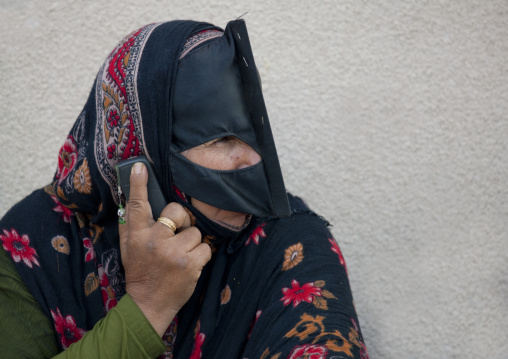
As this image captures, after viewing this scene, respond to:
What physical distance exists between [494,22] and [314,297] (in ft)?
5.85

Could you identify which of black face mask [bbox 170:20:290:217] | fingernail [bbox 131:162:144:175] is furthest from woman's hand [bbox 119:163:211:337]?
black face mask [bbox 170:20:290:217]

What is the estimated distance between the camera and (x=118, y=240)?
64.7 inches

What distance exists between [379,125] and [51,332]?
1645mm

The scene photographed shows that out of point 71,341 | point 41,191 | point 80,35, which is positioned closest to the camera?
point 71,341

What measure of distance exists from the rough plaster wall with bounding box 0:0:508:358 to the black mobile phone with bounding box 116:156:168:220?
3.42 feet

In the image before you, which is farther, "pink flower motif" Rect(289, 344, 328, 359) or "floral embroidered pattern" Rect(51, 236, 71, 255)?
"floral embroidered pattern" Rect(51, 236, 71, 255)

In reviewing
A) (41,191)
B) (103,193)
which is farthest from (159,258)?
(41,191)

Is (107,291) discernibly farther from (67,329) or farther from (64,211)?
(64,211)

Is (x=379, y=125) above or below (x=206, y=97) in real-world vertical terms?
below

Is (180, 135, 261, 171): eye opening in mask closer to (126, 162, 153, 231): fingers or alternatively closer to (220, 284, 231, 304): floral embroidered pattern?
(126, 162, 153, 231): fingers

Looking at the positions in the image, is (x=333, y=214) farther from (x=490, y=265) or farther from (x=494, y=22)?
(x=494, y=22)

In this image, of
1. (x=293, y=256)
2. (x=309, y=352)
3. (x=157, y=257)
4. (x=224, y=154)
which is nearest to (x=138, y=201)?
(x=157, y=257)

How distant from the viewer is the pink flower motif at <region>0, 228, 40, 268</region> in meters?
1.65

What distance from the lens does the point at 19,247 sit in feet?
5.47
